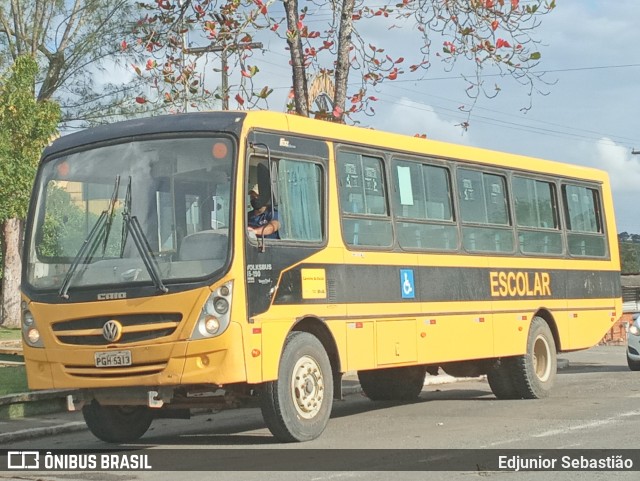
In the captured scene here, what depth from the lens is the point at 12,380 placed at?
57.2ft

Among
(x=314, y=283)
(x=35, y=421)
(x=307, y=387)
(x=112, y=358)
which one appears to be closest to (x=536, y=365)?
(x=314, y=283)

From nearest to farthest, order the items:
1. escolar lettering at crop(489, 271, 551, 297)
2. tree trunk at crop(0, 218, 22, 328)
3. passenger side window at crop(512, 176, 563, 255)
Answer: escolar lettering at crop(489, 271, 551, 297), passenger side window at crop(512, 176, 563, 255), tree trunk at crop(0, 218, 22, 328)

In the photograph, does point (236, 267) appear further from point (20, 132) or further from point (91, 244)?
point (20, 132)

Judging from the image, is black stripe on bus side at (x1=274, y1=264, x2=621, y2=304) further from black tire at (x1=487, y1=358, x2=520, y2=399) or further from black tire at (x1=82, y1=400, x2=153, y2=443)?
black tire at (x1=82, y1=400, x2=153, y2=443)

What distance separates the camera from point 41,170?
11.5 m

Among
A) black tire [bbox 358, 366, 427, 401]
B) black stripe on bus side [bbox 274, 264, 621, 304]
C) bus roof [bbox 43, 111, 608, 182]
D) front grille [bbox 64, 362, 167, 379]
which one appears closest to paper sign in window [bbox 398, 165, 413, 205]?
bus roof [bbox 43, 111, 608, 182]

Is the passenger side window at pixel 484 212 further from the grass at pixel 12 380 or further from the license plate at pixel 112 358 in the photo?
the grass at pixel 12 380

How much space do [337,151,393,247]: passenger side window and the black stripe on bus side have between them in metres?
0.32

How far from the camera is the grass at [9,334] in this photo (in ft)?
96.4

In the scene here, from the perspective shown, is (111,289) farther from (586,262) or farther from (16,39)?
(16,39)

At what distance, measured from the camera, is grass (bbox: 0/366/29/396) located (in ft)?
52.2

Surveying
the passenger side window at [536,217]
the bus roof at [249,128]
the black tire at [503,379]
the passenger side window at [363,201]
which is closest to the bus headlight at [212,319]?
the bus roof at [249,128]

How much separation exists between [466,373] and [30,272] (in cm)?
604

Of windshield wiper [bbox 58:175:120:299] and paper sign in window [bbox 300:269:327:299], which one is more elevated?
windshield wiper [bbox 58:175:120:299]
